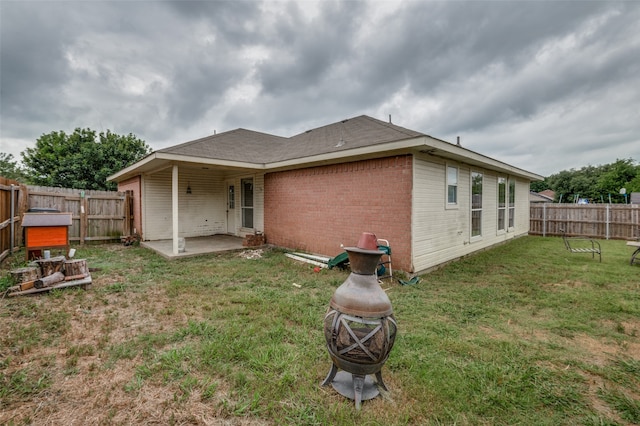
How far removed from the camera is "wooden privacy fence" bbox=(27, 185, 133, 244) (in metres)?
8.76

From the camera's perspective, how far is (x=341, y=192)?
6844 millimetres

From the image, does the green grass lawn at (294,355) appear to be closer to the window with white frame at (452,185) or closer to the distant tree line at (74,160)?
the window with white frame at (452,185)

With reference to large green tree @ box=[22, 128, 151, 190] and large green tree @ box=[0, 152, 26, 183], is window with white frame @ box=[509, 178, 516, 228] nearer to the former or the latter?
large green tree @ box=[22, 128, 151, 190]

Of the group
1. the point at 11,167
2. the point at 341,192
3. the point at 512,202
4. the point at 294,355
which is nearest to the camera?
the point at 294,355

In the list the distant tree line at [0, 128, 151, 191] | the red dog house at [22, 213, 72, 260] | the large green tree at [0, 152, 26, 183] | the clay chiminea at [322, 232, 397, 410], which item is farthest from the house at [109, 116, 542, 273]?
the large green tree at [0, 152, 26, 183]

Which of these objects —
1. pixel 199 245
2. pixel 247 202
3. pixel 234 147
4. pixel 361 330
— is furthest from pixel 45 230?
pixel 361 330

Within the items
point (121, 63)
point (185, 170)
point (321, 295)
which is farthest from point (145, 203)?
point (321, 295)

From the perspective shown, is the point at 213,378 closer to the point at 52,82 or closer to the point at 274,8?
the point at 274,8

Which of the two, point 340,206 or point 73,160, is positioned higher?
point 73,160

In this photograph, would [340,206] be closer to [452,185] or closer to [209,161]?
[452,185]

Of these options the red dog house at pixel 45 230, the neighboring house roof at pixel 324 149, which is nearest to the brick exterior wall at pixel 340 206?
the neighboring house roof at pixel 324 149

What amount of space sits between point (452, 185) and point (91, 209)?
1206 cm

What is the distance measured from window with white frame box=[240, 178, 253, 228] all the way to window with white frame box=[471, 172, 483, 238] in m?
7.45

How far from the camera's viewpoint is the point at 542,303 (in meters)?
4.24
